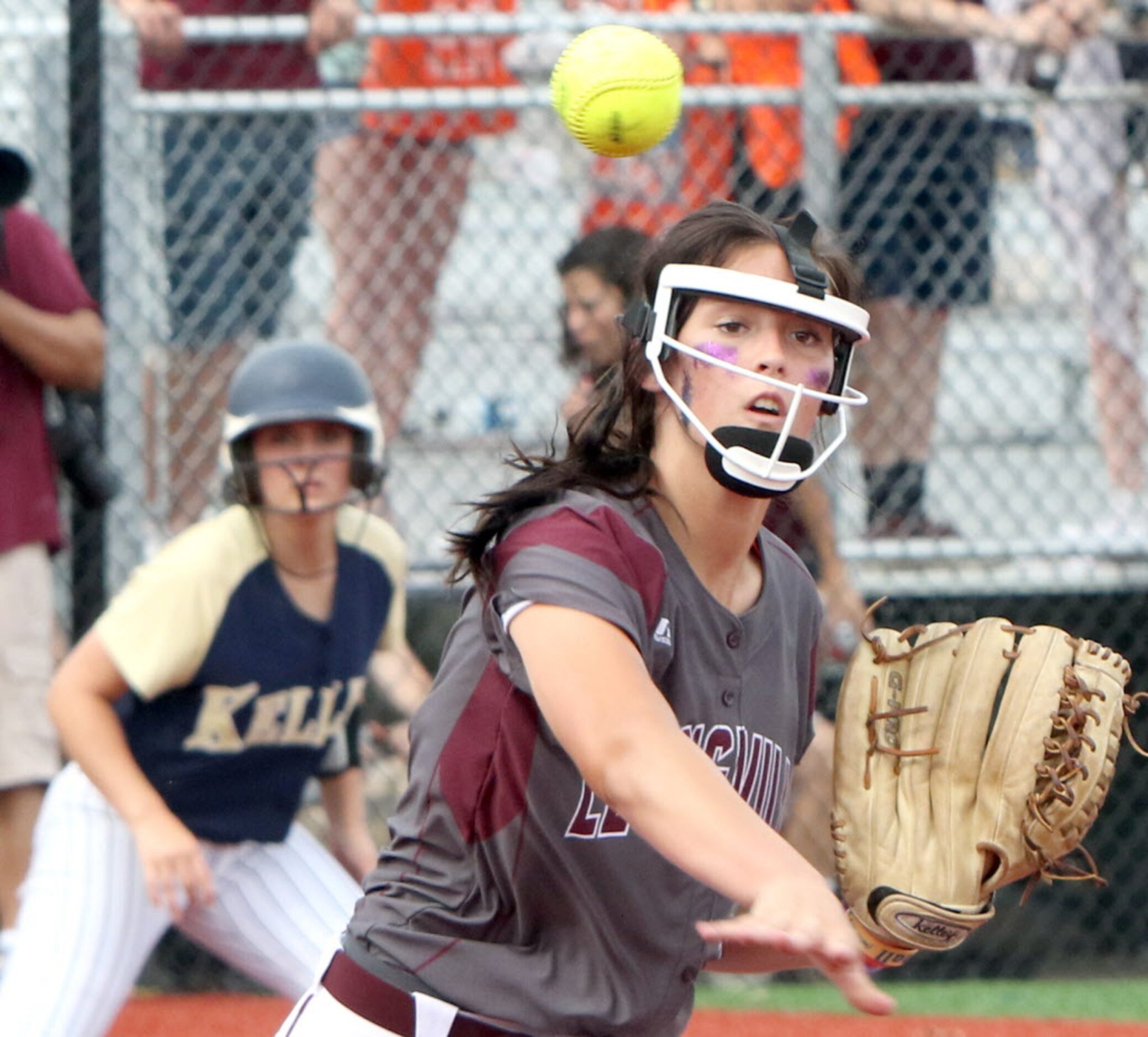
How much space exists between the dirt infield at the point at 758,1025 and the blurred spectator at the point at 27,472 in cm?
59


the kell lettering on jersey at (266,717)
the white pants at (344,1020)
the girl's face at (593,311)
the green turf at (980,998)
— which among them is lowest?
the green turf at (980,998)

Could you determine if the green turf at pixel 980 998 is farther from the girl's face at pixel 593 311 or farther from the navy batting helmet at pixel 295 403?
the navy batting helmet at pixel 295 403

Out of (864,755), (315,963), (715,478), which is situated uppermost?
(715,478)

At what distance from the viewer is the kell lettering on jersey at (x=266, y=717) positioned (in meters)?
3.39

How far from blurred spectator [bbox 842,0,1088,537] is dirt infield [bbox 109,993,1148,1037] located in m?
1.30

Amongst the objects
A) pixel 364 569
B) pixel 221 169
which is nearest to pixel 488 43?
pixel 221 169

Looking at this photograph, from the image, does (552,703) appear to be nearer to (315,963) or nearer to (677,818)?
(677,818)

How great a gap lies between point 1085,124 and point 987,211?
1.17ft

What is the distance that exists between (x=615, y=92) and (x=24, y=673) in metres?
1.98

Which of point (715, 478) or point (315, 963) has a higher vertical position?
point (715, 478)

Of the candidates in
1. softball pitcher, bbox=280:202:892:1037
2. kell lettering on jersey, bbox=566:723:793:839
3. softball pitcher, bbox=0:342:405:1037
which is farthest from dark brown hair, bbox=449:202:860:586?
softball pitcher, bbox=0:342:405:1037

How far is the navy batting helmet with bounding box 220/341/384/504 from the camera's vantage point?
354cm

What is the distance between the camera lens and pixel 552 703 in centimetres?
182

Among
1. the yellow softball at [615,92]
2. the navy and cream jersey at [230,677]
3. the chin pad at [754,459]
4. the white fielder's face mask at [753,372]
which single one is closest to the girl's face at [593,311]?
the yellow softball at [615,92]
